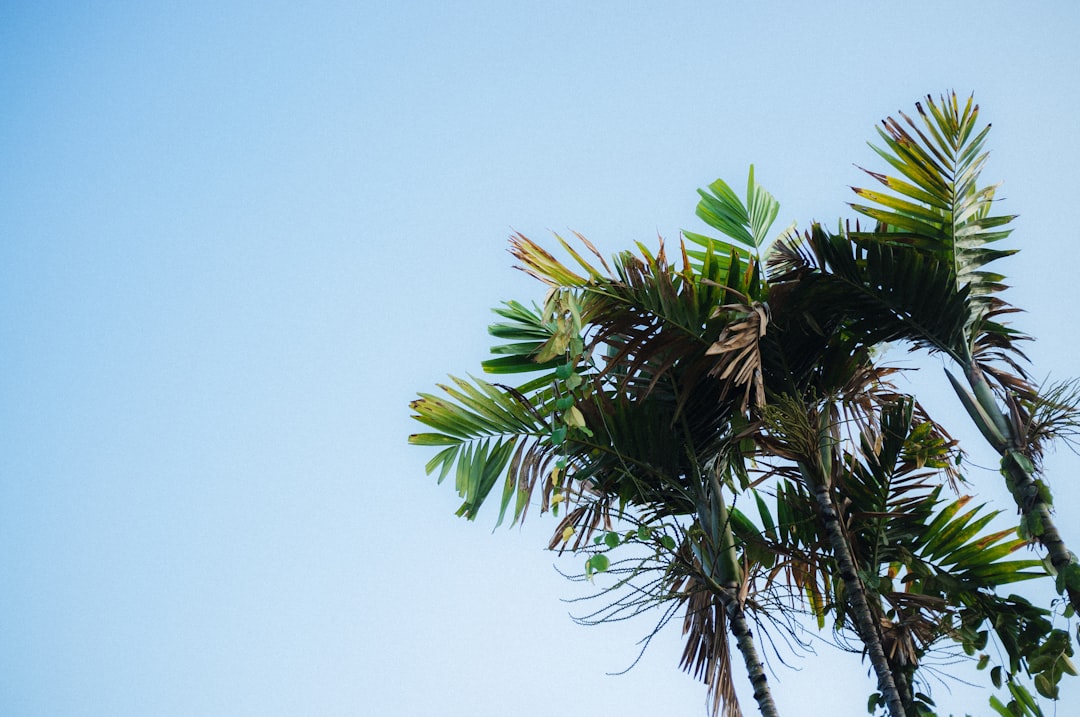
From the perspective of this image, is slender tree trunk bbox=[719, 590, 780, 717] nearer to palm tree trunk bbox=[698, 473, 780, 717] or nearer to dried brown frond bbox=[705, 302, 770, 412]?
Answer: palm tree trunk bbox=[698, 473, 780, 717]

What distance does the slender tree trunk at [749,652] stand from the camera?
11.4 ft

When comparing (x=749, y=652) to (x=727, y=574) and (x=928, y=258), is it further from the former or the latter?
(x=928, y=258)

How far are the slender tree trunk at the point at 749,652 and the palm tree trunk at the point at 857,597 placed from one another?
425 millimetres

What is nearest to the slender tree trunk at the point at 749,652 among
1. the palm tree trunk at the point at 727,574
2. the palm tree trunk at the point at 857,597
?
the palm tree trunk at the point at 727,574

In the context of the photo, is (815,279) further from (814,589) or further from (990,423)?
(814,589)

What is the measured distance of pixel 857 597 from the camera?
364 cm

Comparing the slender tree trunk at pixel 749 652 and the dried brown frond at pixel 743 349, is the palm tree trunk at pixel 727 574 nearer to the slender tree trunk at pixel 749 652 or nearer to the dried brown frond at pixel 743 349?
the slender tree trunk at pixel 749 652

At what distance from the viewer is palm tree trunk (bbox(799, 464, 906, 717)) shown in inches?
138

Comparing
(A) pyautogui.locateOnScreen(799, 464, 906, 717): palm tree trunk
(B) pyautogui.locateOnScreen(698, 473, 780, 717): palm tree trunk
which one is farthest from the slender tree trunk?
(A) pyautogui.locateOnScreen(799, 464, 906, 717): palm tree trunk

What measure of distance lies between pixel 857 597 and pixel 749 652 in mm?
483

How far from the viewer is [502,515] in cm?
403

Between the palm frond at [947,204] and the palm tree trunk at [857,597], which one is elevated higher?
the palm frond at [947,204]

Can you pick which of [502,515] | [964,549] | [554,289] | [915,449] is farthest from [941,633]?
[554,289]

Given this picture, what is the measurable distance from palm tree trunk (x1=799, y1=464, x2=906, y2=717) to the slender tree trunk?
0.43 metres
